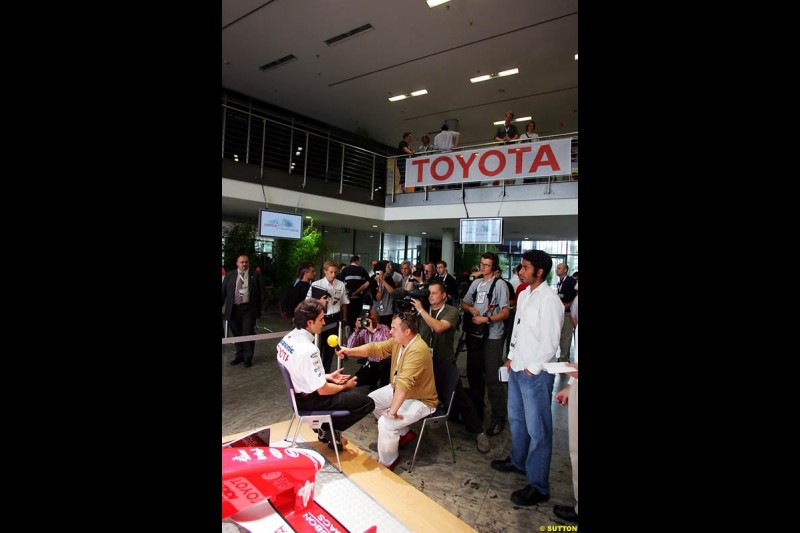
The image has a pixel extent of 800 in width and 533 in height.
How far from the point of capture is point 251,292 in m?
5.90

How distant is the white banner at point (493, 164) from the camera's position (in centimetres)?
647

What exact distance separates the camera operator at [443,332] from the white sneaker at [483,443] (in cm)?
3

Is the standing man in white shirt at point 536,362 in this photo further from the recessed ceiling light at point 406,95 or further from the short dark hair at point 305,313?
the recessed ceiling light at point 406,95

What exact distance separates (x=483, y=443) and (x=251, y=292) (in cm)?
415

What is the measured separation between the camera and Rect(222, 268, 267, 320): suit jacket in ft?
18.8

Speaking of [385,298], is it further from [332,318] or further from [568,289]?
[568,289]

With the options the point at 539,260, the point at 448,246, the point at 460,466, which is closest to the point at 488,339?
the point at 460,466

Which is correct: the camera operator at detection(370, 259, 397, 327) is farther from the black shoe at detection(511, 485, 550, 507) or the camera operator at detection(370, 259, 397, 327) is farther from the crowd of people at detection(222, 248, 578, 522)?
the black shoe at detection(511, 485, 550, 507)

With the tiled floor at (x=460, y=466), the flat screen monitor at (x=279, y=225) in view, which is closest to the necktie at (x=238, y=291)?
the tiled floor at (x=460, y=466)

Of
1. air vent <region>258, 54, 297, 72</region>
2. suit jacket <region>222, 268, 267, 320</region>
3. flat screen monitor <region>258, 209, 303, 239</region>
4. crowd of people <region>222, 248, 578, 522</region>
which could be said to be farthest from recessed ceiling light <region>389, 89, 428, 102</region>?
crowd of people <region>222, 248, 578, 522</region>
